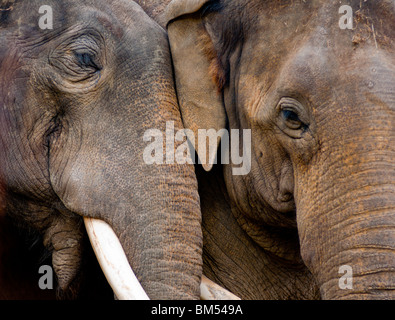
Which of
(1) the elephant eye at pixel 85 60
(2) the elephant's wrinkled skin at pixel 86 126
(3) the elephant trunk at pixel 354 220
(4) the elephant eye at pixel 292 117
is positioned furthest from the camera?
(1) the elephant eye at pixel 85 60

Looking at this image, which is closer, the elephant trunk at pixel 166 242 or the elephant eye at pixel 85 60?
the elephant trunk at pixel 166 242

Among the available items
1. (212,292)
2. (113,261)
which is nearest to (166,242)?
(113,261)

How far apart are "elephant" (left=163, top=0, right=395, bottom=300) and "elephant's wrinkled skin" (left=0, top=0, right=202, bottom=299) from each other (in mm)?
210

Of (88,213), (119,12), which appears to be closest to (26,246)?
(88,213)

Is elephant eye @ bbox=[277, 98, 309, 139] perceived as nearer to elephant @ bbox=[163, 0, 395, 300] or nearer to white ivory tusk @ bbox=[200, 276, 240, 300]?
elephant @ bbox=[163, 0, 395, 300]

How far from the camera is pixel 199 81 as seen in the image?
3736 millimetres

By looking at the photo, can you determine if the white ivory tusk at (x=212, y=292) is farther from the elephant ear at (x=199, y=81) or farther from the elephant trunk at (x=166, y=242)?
the elephant ear at (x=199, y=81)

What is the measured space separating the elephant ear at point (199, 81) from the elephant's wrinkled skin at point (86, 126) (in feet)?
0.23

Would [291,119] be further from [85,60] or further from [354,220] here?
Answer: [85,60]

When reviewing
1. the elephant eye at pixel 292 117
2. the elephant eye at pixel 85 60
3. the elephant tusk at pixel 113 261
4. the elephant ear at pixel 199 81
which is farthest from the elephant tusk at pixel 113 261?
the elephant eye at pixel 292 117

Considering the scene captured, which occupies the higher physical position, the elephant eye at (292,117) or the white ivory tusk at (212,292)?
the elephant eye at (292,117)

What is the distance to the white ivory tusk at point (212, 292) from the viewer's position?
371 centimetres

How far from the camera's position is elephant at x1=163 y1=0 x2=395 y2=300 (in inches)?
123

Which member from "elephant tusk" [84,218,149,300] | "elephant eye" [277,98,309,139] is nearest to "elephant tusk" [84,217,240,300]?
"elephant tusk" [84,218,149,300]
